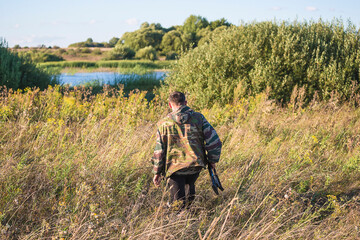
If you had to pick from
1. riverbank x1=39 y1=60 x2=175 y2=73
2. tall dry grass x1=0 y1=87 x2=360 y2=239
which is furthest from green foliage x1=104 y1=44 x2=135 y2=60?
tall dry grass x1=0 y1=87 x2=360 y2=239

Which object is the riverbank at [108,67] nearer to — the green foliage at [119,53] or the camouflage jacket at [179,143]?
the green foliage at [119,53]

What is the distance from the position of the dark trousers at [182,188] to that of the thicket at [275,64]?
656cm

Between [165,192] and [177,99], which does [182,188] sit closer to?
[165,192]

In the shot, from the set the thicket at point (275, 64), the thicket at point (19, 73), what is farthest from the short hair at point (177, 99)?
the thicket at point (19, 73)

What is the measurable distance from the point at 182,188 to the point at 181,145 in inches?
20.4

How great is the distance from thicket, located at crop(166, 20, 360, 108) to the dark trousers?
6.56 metres

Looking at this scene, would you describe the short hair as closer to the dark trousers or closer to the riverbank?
the dark trousers

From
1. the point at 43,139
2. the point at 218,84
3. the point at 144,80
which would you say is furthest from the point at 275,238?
the point at 144,80

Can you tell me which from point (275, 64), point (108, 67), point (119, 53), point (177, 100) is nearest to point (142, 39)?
point (119, 53)

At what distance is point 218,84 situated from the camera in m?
10.4

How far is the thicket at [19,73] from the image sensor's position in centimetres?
1233

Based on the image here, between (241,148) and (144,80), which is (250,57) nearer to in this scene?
(241,148)

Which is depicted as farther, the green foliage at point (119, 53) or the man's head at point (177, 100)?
the green foliage at point (119, 53)

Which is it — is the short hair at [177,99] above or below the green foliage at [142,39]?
below
